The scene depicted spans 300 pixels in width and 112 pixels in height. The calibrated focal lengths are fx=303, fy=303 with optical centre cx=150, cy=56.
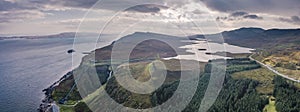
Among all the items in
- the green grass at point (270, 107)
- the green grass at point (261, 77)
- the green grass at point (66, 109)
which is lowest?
the green grass at point (66, 109)

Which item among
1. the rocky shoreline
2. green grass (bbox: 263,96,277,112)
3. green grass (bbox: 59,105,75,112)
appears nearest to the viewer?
green grass (bbox: 263,96,277,112)

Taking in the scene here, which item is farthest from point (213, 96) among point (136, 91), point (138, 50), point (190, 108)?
point (138, 50)

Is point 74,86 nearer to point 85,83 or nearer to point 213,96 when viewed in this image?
point 85,83

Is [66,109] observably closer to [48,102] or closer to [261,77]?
[48,102]

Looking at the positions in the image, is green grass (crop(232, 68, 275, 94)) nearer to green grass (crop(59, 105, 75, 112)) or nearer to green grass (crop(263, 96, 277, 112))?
green grass (crop(263, 96, 277, 112))

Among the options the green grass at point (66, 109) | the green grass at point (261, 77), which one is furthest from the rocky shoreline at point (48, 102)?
the green grass at point (261, 77)

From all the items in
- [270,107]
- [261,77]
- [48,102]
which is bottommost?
[48,102]

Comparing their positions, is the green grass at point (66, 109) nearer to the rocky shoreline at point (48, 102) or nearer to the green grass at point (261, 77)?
the rocky shoreline at point (48, 102)

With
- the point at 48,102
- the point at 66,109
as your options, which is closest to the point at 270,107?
the point at 66,109

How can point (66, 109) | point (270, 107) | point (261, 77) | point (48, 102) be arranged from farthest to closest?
point (261, 77), point (48, 102), point (66, 109), point (270, 107)

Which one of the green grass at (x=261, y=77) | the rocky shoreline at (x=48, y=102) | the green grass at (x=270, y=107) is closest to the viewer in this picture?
the green grass at (x=270, y=107)

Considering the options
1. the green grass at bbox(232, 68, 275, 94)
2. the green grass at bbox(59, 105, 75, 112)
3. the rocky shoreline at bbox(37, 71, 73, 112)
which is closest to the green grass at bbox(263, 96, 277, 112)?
the green grass at bbox(232, 68, 275, 94)

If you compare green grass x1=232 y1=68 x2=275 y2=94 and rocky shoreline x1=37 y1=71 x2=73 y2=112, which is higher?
Result: green grass x1=232 y1=68 x2=275 y2=94
